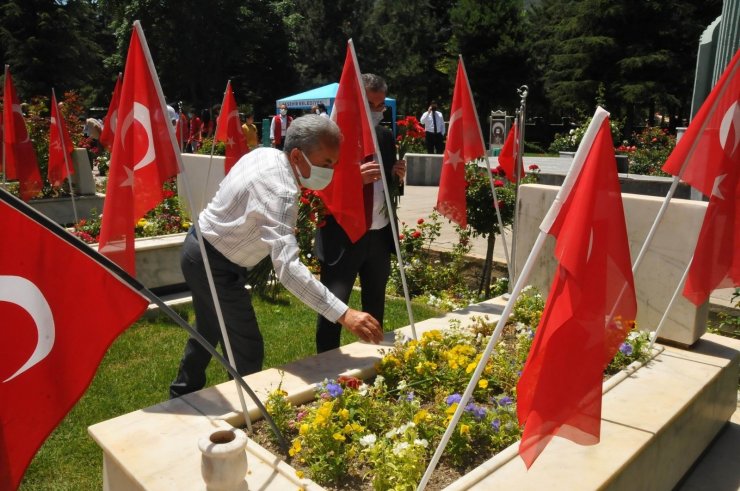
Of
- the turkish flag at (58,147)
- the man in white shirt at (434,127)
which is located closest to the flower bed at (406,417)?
the turkish flag at (58,147)

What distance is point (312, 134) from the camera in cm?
299

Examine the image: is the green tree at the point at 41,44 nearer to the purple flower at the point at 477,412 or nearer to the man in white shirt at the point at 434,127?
the man in white shirt at the point at 434,127

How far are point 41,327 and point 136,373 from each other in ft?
9.93

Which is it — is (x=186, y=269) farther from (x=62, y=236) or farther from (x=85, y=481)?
(x=62, y=236)

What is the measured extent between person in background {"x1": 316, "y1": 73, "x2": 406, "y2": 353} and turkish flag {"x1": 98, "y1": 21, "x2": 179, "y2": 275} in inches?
52.7

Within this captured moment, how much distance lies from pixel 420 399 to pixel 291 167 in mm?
1380

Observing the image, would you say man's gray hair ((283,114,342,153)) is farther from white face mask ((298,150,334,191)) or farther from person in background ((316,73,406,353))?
person in background ((316,73,406,353))

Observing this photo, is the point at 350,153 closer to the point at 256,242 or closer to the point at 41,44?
the point at 256,242

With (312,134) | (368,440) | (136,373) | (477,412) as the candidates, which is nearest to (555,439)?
(477,412)

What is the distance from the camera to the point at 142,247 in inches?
249

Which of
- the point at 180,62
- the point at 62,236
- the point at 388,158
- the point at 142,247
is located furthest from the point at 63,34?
the point at 62,236

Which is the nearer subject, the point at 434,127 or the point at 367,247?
the point at 367,247

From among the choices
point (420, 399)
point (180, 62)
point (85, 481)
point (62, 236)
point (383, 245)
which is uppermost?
point (180, 62)

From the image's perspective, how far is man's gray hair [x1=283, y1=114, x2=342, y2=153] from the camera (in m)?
2.99
